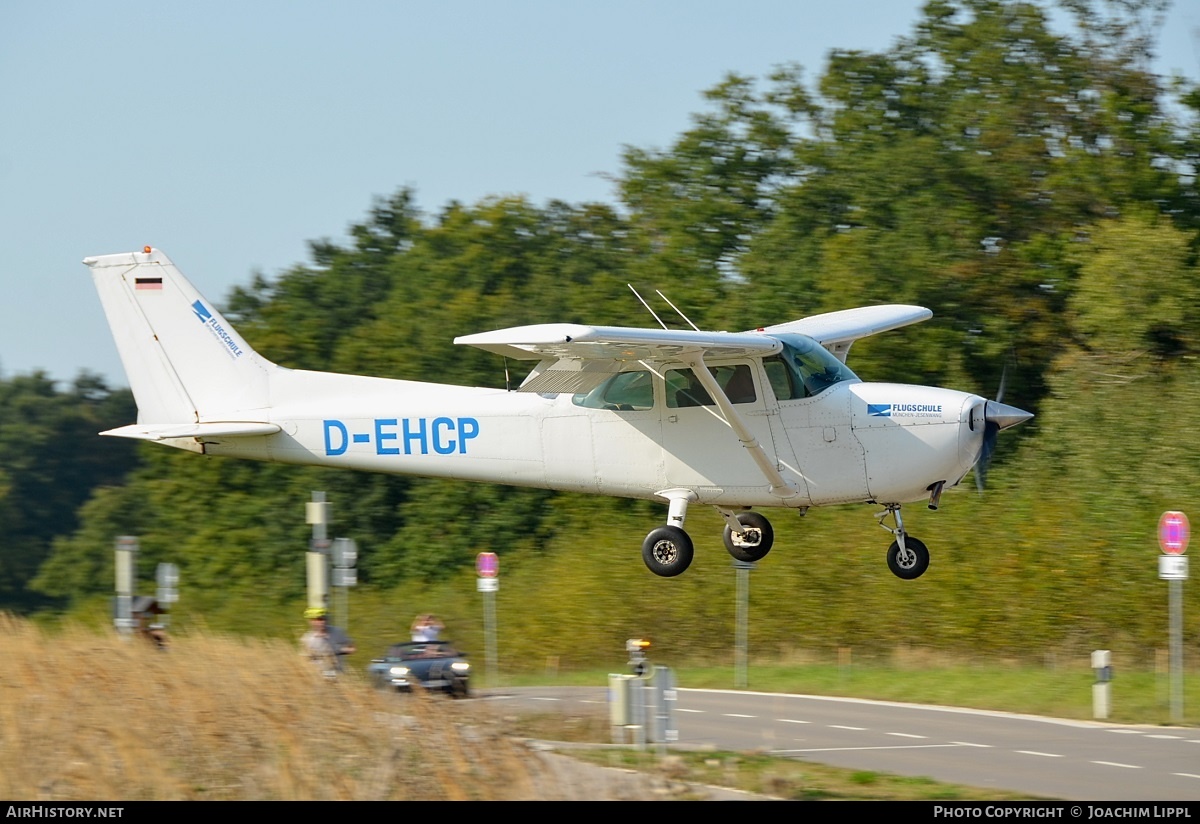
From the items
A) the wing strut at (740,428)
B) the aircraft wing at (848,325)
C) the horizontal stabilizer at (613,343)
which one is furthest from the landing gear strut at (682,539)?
the aircraft wing at (848,325)

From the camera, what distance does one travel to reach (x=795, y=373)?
46.7 ft

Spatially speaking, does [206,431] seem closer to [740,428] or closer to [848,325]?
[740,428]

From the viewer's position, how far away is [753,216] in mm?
39719

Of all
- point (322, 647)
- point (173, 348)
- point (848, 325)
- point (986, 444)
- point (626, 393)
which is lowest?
point (322, 647)

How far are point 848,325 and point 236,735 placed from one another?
8.30 metres

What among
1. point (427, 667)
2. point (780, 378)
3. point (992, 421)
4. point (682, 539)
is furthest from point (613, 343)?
point (427, 667)

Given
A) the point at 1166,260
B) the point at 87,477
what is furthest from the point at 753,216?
the point at 87,477

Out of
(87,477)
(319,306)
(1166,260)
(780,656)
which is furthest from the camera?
(87,477)

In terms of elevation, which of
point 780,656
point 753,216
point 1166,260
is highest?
point 753,216

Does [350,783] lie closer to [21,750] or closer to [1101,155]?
[21,750]

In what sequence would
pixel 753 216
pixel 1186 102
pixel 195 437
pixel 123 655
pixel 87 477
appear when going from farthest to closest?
pixel 87 477, pixel 753 216, pixel 1186 102, pixel 195 437, pixel 123 655

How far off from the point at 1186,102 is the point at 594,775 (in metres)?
29.1

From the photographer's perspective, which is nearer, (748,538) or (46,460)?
(748,538)

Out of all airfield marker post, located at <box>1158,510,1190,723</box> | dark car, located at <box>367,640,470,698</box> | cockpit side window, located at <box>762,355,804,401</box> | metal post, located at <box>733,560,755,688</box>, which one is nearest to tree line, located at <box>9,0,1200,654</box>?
metal post, located at <box>733,560,755,688</box>
